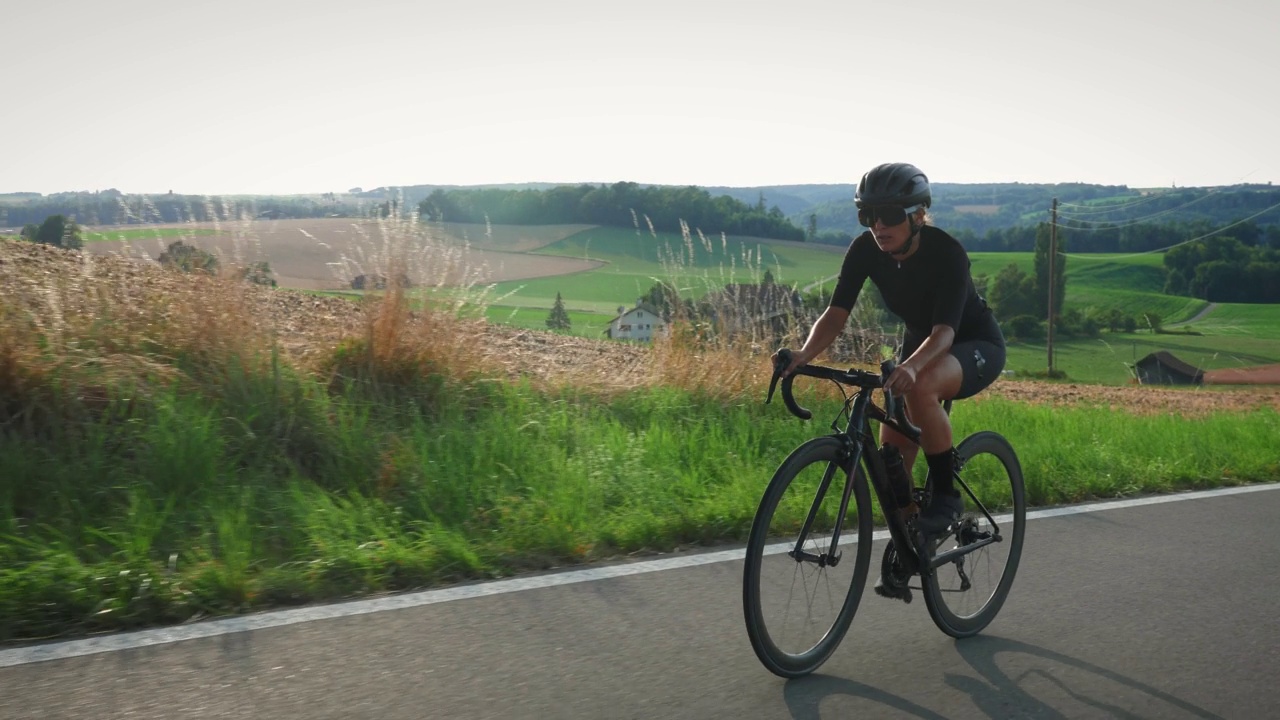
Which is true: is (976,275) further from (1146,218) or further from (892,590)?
(892,590)

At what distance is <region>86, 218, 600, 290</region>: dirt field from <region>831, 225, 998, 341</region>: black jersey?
13.0 feet

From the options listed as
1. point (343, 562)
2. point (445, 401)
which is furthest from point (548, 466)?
point (343, 562)

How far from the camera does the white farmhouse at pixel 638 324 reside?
8.81m

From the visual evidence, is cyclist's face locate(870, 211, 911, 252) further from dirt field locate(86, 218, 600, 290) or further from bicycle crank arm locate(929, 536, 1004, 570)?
dirt field locate(86, 218, 600, 290)

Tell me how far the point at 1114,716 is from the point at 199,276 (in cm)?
570

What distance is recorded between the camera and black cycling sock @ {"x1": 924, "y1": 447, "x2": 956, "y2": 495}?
394 cm

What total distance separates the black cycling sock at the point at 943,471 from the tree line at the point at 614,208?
5410mm

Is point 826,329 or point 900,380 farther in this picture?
point 826,329

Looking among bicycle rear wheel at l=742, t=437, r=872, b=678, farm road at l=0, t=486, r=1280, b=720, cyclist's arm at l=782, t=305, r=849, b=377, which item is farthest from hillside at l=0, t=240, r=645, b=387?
bicycle rear wheel at l=742, t=437, r=872, b=678

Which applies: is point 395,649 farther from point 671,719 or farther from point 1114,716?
point 1114,716

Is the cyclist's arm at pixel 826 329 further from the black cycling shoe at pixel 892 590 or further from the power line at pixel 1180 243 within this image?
the power line at pixel 1180 243

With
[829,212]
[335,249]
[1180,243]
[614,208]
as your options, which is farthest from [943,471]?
[1180,243]

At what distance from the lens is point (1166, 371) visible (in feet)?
135

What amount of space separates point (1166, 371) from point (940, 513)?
42191mm
